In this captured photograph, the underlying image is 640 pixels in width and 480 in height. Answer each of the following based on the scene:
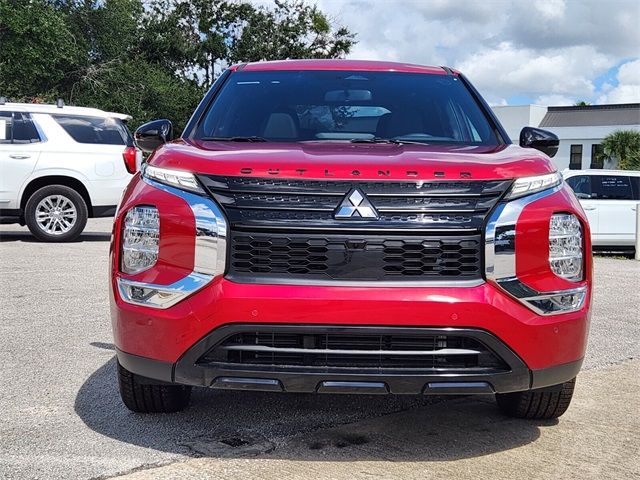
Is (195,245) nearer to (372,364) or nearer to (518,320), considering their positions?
(372,364)

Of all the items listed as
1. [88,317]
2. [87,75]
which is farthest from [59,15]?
[88,317]

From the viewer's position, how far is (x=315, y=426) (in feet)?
12.8

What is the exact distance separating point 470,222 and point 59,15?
25.1 m

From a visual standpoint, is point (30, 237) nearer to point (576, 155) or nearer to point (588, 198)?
point (588, 198)

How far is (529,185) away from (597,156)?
56391 mm

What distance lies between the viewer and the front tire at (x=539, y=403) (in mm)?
3842

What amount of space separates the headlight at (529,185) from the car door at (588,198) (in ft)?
37.8

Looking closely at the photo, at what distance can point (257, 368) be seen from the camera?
3.24m

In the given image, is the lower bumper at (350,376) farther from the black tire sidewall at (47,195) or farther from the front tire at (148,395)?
the black tire sidewall at (47,195)

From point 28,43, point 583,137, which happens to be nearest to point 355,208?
point 28,43

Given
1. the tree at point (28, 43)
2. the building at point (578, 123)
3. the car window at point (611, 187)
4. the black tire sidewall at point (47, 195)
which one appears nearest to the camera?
the black tire sidewall at point (47, 195)

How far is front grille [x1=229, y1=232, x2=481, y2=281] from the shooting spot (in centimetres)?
321

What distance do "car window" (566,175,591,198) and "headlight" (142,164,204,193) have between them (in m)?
12.1

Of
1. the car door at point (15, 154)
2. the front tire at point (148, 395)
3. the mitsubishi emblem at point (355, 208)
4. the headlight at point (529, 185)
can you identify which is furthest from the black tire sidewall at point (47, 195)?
the headlight at point (529, 185)
